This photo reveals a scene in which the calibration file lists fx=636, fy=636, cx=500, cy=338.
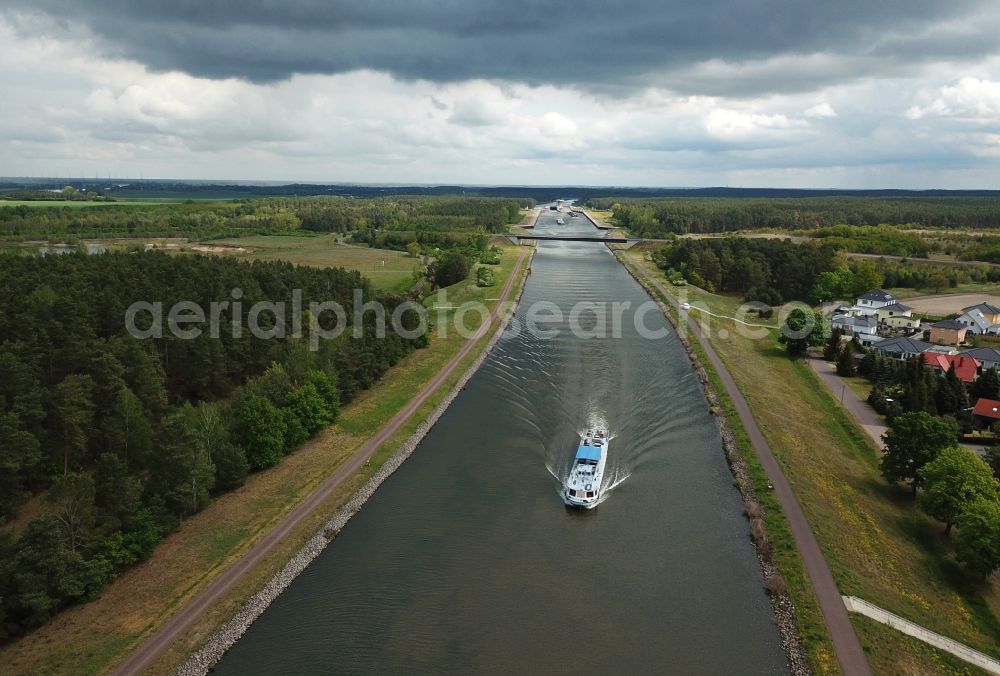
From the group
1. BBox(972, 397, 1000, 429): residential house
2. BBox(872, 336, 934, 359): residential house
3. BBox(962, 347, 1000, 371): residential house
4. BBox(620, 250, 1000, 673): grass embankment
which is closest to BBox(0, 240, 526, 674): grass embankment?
BBox(620, 250, 1000, 673): grass embankment

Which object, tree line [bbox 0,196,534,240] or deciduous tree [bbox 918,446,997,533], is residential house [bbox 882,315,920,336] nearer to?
deciduous tree [bbox 918,446,997,533]

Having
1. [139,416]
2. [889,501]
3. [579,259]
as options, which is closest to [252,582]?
[139,416]

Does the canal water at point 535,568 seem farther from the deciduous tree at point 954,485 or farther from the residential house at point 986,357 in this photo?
the residential house at point 986,357

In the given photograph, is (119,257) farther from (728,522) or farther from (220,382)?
(728,522)

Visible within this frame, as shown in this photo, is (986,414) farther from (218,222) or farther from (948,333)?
(218,222)

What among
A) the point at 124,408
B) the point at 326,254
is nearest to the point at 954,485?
the point at 124,408

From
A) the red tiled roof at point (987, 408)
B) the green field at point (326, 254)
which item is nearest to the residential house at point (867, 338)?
the red tiled roof at point (987, 408)

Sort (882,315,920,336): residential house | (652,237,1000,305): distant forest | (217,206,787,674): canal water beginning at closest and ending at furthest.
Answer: (217,206,787,674): canal water → (882,315,920,336): residential house → (652,237,1000,305): distant forest
